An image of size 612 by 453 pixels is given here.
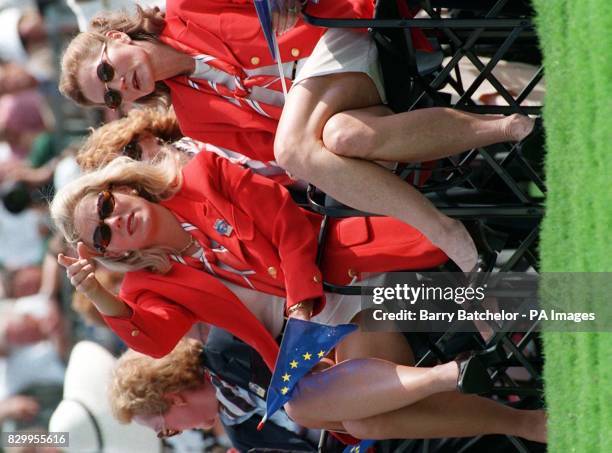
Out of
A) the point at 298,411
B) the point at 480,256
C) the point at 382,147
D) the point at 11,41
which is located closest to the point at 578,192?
the point at 480,256

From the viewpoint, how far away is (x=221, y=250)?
328cm

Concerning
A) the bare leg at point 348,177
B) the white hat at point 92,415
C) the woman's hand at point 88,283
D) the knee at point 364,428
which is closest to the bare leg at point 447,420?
the knee at point 364,428

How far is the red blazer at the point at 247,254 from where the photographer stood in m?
3.15

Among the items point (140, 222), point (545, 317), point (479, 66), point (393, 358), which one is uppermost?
point (479, 66)

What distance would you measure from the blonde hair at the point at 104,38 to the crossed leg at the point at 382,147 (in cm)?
73

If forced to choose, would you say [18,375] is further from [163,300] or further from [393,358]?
[393,358]

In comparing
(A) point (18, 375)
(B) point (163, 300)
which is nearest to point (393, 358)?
(B) point (163, 300)

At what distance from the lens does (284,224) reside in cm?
316

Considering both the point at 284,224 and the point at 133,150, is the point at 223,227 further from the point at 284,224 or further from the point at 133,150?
the point at 133,150

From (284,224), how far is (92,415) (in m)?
1.62

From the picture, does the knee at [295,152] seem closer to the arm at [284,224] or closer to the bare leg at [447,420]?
the arm at [284,224]

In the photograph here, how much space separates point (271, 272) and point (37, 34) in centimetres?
223

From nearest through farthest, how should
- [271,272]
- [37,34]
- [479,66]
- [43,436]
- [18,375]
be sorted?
1. [479,66]
2. [271,272]
3. [43,436]
4. [18,375]
5. [37,34]

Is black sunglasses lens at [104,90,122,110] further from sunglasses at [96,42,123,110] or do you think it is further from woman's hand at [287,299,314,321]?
woman's hand at [287,299,314,321]
